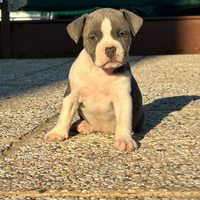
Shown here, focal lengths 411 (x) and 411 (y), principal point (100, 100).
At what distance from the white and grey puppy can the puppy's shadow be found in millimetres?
169

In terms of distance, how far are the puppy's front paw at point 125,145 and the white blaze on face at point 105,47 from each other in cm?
59

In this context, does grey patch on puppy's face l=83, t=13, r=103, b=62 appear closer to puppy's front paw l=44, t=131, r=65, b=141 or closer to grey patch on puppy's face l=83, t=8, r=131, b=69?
grey patch on puppy's face l=83, t=8, r=131, b=69

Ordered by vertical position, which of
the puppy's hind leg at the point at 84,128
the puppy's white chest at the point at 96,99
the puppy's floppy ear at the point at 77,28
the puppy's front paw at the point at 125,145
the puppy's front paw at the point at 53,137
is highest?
the puppy's floppy ear at the point at 77,28

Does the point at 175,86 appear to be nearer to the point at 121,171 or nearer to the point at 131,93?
the point at 131,93

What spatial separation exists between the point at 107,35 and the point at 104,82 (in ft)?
1.27

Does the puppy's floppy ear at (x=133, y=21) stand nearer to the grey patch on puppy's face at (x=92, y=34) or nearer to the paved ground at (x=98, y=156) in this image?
the grey patch on puppy's face at (x=92, y=34)

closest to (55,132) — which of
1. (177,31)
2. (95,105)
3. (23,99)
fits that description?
(95,105)

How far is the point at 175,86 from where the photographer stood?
19.5 ft

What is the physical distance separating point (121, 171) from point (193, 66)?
5.93m

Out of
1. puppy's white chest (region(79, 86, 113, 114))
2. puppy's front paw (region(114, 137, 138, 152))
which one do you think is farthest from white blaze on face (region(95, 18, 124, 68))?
puppy's front paw (region(114, 137, 138, 152))

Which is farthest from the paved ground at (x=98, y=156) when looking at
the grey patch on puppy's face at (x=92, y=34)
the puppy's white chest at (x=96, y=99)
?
the grey patch on puppy's face at (x=92, y=34)

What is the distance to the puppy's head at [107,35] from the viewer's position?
3.12m

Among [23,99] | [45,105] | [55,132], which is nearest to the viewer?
[55,132]

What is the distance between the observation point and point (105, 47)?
123 inches
